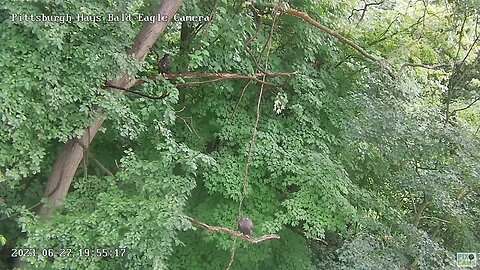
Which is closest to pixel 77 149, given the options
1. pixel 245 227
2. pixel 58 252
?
pixel 58 252

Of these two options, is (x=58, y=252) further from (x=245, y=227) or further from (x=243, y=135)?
(x=243, y=135)

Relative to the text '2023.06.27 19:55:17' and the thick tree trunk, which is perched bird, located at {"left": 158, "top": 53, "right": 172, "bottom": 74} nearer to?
the thick tree trunk

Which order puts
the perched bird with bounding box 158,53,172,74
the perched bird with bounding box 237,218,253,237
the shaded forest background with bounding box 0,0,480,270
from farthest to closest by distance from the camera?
the perched bird with bounding box 158,53,172,74 < the perched bird with bounding box 237,218,253,237 < the shaded forest background with bounding box 0,0,480,270

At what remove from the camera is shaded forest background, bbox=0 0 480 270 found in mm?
2201

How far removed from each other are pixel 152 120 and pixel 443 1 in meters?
2.49

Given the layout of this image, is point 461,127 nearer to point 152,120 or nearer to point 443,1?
point 443,1

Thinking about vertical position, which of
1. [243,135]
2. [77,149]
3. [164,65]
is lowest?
[77,149]

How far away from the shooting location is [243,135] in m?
3.12

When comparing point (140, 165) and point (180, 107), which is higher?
point (180, 107)

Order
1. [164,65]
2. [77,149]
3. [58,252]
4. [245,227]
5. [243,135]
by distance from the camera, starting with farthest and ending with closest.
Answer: [243,135] → [164,65] → [245,227] → [77,149] → [58,252]

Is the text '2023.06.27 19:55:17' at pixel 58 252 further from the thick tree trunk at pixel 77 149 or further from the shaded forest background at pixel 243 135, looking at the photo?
the thick tree trunk at pixel 77 149

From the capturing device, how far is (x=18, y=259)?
2.38 metres

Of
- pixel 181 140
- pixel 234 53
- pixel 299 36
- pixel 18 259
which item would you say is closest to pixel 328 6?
pixel 299 36

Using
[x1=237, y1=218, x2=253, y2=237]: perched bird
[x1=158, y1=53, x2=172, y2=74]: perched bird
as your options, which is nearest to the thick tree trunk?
[x1=158, y1=53, x2=172, y2=74]: perched bird
